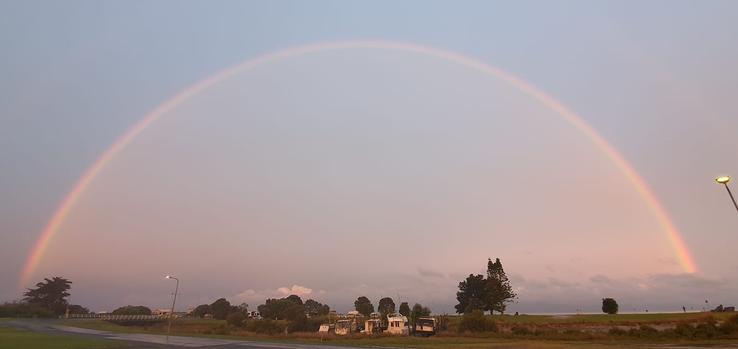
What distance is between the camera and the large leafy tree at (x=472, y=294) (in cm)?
15362

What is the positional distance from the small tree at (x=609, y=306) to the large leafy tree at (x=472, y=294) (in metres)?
31.4

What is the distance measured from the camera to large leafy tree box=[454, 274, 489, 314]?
504ft

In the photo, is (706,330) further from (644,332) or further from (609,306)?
(609,306)

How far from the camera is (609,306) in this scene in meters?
141

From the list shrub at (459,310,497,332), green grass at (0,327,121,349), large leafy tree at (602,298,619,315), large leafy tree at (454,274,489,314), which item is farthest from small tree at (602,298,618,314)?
green grass at (0,327,121,349)

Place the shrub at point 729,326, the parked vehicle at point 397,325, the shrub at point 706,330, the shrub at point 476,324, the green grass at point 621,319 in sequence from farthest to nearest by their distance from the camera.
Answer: the green grass at point 621,319
the parked vehicle at point 397,325
the shrub at point 476,324
the shrub at point 706,330
the shrub at point 729,326

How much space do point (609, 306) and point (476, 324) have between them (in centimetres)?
6217

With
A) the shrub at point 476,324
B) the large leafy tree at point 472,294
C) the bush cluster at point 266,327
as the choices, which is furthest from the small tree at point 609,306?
the bush cluster at point 266,327

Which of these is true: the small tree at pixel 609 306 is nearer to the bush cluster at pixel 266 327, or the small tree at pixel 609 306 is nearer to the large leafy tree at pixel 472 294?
the large leafy tree at pixel 472 294

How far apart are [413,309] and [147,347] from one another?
88.8 m

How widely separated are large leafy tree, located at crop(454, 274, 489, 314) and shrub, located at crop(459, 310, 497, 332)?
2071 inches

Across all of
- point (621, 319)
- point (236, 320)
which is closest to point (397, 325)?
point (621, 319)

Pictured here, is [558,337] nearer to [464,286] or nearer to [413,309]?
[413,309]

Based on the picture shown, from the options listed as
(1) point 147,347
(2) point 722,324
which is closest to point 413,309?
(2) point 722,324
